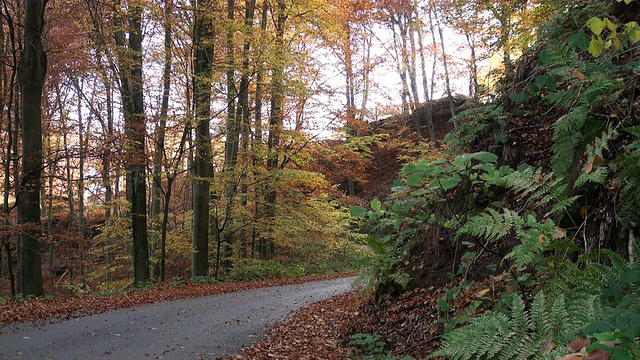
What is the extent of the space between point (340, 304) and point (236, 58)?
29.8ft

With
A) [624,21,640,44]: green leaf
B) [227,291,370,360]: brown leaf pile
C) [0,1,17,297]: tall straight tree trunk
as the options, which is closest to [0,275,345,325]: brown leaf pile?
[0,1,17,297]: tall straight tree trunk

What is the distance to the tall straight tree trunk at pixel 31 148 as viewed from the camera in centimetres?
1075

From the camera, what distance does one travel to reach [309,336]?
6855mm

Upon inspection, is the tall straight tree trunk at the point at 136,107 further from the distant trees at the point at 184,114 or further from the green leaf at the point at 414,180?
the green leaf at the point at 414,180

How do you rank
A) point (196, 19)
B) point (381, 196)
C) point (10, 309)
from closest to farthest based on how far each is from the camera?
1. point (10, 309)
2. point (196, 19)
3. point (381, 196)

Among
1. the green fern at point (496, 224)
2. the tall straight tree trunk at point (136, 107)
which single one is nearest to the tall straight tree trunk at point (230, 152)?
the tall straight tree trunk at point (136, 107)

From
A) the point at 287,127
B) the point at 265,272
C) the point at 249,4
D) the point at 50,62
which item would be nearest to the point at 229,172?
the point at 287,127

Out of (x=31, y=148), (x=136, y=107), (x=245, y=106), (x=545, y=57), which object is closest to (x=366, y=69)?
(x=245, y=106)

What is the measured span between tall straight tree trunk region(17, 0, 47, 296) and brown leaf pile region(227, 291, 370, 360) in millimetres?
6897

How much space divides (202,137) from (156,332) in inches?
318

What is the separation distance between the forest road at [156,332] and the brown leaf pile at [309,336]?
1.11 ft

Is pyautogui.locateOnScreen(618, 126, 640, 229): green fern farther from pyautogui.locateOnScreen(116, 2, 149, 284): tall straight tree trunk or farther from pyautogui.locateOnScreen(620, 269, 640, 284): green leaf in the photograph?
pyautogui.locateOnScreen(116, 2, 149, 284): tall straight tree trunk

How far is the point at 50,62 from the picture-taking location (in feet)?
50.8

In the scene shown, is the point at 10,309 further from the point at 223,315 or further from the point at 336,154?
the point at 336,154
